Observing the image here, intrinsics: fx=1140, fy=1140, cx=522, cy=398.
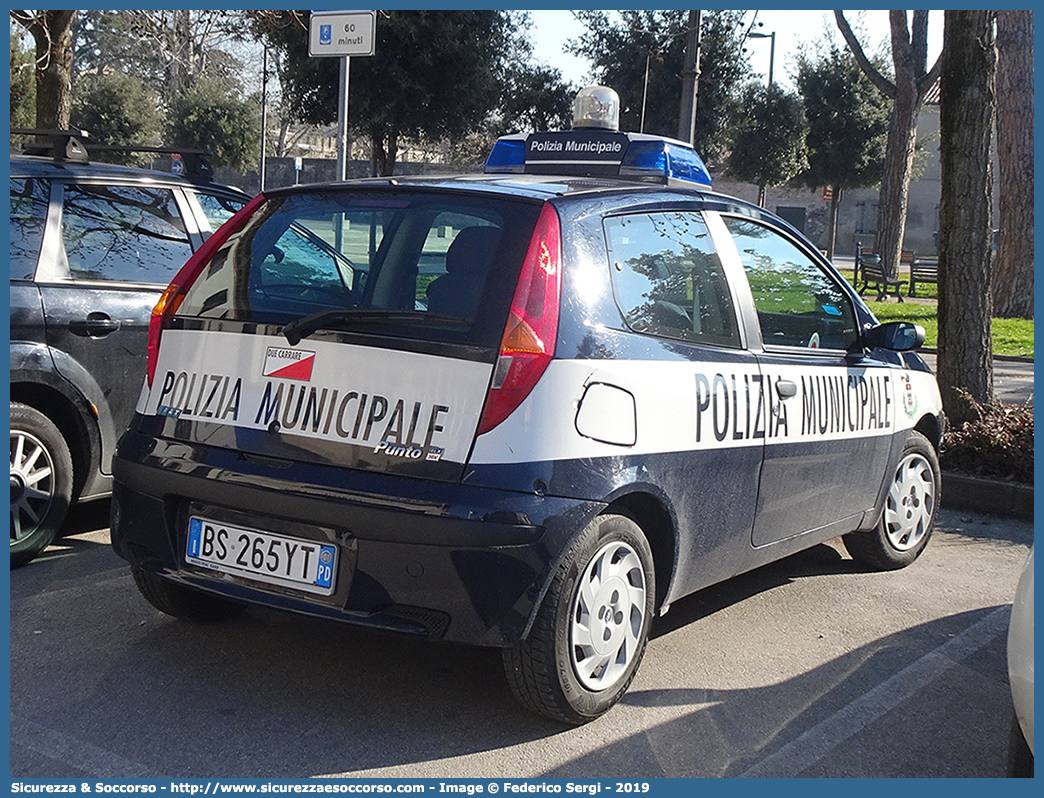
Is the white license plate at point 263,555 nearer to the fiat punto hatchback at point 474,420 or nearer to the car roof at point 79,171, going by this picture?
the fiat punto hatchback at point 474,420

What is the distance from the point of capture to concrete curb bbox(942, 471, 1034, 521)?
6660 mm

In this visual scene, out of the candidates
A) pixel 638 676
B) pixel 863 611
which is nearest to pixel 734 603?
pixel 863 611

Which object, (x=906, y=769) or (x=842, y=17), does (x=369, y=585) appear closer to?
(x=906, y=769)

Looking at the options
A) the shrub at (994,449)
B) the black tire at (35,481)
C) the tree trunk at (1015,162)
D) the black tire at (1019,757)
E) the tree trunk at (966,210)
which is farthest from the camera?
the tree trunk at (1015,162)

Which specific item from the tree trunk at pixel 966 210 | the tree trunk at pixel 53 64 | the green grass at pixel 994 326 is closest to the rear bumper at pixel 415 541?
the tree trunk at pixel 966 210

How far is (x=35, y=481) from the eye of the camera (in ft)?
16.0

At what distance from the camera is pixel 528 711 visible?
354cm

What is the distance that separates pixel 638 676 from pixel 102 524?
3040 mm

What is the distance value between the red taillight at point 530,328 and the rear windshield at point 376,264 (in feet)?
0.12

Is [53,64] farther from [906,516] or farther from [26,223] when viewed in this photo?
[906,516]

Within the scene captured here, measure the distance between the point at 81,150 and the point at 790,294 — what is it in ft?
11.5

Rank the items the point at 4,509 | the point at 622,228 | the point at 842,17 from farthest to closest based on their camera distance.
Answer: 1. the point at 842,17
2. the point at 4,509
3. the point at 622,228

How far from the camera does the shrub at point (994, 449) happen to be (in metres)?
6.91

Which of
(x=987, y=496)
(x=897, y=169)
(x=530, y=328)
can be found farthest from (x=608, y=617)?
(x=897, y=169)
